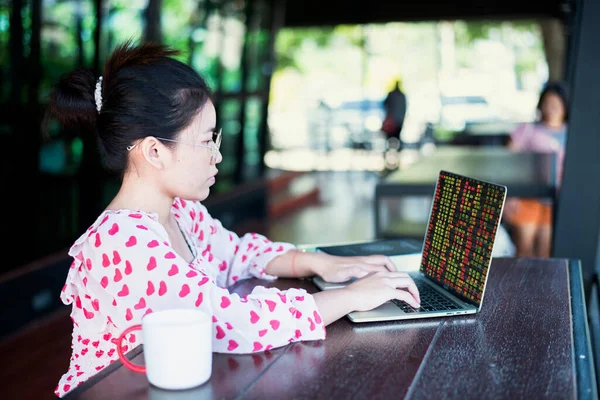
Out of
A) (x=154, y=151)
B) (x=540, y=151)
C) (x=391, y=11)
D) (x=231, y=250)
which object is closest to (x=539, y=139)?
(x=540, y=151)

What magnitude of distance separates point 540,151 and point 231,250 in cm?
310

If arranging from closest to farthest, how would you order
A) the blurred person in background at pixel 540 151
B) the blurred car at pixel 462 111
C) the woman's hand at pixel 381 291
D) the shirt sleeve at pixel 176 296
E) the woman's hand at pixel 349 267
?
the shirt sleeve at pixel 176 296
the woman's hand at pixel 381 291
the woman's hand at pixel 349 267
the blurred person in background at pixel 540 151
the blurred car at pixel 462 111

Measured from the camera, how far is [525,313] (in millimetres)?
1292

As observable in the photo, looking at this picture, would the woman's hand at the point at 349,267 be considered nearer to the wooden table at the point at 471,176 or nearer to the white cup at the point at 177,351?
the white cup at the point at 177,351

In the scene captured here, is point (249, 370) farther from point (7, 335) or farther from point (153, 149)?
point (7, 335)

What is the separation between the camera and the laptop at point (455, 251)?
49.3 inches

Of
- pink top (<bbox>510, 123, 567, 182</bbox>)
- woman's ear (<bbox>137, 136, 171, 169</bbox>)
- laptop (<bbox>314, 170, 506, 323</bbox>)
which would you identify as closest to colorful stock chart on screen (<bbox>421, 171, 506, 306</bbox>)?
laptop (<bbox>314, 170, 506, 323</bbox>)

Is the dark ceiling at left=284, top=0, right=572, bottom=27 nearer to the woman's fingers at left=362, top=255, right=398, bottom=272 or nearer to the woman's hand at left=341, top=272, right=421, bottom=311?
the woman's fingers at left=362, top=255, right=398, bottom=272

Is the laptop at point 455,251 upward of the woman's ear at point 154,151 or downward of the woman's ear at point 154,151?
downward

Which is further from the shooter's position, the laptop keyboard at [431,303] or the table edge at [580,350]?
the laptop keyboard at [431,303]

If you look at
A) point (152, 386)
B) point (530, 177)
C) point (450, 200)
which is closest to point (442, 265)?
Answer: point (450, 200)

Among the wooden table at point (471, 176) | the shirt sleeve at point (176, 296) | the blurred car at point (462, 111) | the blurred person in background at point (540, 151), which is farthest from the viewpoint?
the blurred car at point (462, 111)

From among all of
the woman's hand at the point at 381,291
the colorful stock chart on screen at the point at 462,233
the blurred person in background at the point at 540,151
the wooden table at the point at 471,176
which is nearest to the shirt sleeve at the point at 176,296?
the woman's hand at the point at 381,291

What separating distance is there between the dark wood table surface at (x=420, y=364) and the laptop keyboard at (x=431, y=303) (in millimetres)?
36
